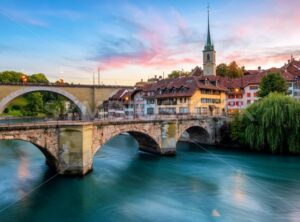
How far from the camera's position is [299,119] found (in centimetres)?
2908

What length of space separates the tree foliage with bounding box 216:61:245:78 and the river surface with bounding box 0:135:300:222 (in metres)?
39.4

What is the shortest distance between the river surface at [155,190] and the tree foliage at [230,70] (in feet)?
129

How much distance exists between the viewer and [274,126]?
3000cm

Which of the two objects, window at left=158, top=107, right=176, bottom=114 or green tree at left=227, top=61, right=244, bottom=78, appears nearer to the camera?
window at left=158, top=107, right=176, bottom=114

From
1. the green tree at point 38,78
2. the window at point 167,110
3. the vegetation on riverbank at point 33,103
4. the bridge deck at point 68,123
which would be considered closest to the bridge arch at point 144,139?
the bridge deck at point 68,123

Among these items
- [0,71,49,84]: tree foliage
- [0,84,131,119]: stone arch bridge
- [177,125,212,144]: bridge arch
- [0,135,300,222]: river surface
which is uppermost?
[0,71,49,84]: tree foliage

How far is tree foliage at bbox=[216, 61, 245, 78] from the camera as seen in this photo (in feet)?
213

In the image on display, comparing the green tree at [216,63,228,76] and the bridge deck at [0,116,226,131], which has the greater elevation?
the green tree at [216,63,228,76]

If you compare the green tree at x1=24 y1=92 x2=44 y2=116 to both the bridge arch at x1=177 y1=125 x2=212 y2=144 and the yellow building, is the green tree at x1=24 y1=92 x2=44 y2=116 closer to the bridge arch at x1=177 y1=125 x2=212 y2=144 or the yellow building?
the yellow building

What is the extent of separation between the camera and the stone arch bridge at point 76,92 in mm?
38500

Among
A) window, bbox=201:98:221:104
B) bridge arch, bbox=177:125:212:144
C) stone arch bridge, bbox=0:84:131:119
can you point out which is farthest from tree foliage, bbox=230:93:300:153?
stone arch bridge, bbox=0:84:131:119

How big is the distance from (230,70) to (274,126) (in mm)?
37610

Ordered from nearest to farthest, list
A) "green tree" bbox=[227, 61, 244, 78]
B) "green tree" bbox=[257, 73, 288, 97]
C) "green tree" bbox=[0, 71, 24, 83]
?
"green tree" bbox=[257, 73, 288, 97] → "green tree" bbox=[227, 61, 244, 78] → "green tree" bbox=[0, 71, 24, 83]

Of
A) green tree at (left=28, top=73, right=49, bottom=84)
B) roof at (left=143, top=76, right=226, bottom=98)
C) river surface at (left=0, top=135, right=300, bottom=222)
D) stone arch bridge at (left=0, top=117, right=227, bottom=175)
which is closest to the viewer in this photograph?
river surface at (left=0, top=135, right=300, bottom=222)
